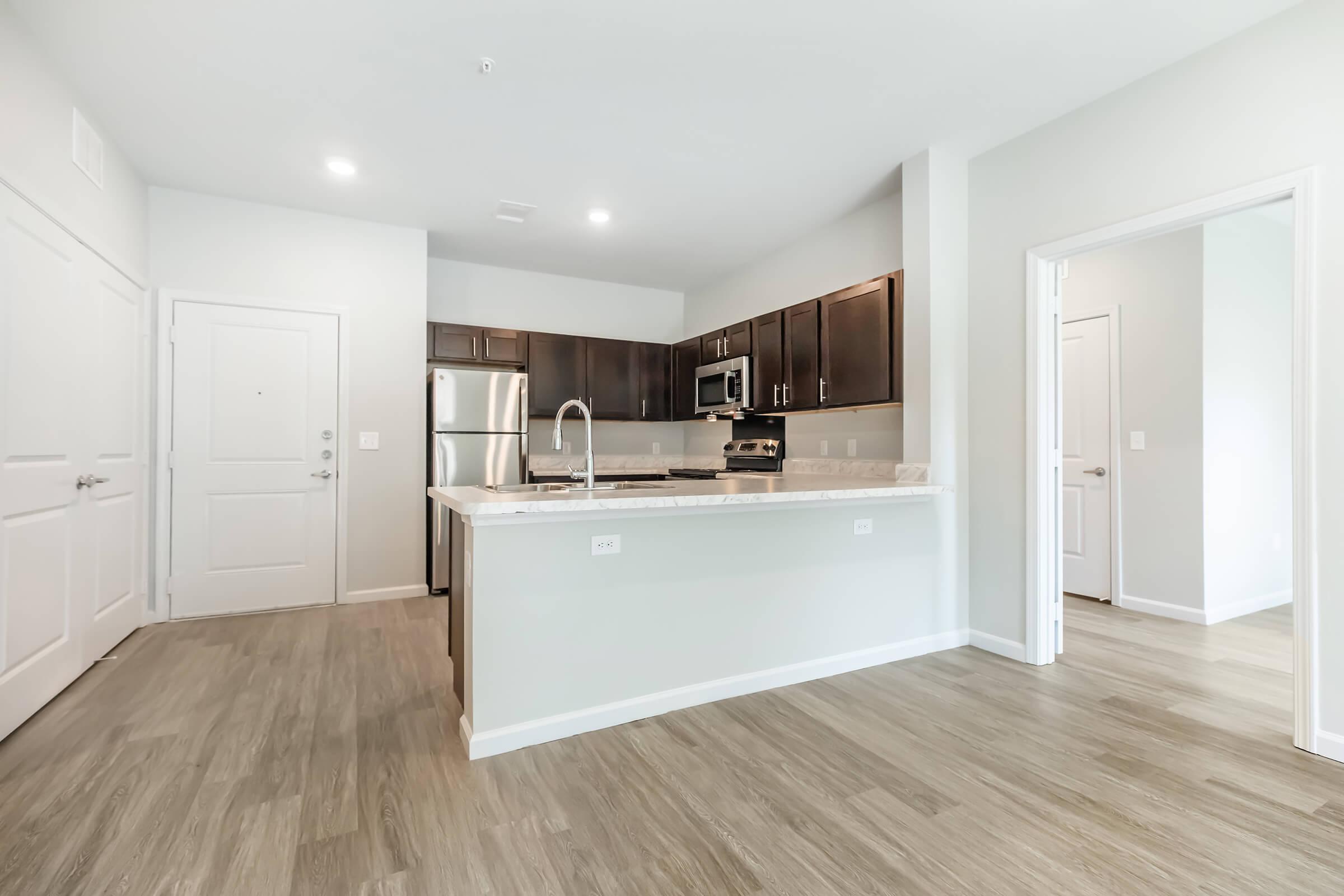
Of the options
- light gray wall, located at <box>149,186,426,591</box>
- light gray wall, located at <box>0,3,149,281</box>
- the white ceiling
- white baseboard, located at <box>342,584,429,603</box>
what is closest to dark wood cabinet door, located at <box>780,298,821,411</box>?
the white ceiling

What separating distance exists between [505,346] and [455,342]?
382 millimetres

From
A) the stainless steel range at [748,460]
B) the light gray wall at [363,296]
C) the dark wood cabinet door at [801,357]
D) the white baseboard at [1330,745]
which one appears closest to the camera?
the white baseboard at [1330,745]

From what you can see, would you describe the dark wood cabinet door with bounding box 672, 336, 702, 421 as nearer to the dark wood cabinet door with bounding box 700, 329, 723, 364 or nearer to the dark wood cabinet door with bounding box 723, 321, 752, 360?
the dark wood cabinet door with bounding box 700, 329, 723, 364

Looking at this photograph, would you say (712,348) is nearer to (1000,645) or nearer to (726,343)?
(726,343)

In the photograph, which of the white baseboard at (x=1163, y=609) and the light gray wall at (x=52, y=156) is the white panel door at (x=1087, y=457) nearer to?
the white baseboard at (x=1163, y=609)

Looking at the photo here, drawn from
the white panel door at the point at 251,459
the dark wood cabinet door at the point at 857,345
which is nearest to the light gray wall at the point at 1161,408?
the dark wood cabinet door at the point at 857,345

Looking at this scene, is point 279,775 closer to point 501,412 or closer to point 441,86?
point 441,86

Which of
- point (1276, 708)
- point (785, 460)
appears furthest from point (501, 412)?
point (1276, 708)

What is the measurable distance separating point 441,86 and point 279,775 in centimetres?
266

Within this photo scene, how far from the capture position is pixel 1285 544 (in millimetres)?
4164

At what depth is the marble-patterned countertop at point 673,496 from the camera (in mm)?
2068

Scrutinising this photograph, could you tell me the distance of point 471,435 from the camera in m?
4.52

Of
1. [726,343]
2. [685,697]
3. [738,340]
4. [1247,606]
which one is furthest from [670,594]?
[1247,606]

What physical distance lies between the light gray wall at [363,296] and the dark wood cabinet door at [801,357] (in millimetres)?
2553
